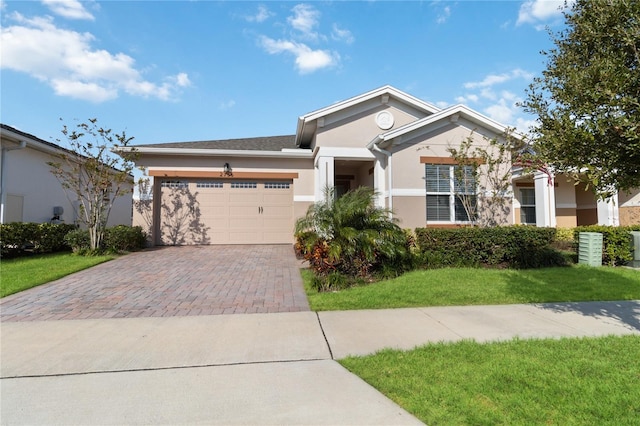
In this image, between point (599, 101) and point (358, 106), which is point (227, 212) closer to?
point (358, 106)

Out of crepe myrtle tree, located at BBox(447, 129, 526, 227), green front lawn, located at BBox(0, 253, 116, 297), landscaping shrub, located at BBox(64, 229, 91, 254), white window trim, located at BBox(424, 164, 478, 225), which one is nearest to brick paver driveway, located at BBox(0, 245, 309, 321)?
green front lawn, located at BBox(0, 253, 116, 297)

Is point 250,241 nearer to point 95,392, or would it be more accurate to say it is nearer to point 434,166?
point 434,166

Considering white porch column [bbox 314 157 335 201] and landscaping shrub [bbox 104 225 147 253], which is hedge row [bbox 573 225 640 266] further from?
landscaping shrub [bbox 104 225 147 253]

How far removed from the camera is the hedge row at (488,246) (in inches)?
372

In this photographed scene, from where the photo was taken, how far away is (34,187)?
13445 mm

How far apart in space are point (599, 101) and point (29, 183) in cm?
1694

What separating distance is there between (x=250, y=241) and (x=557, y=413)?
1311 centimetres

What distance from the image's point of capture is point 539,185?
12820 mm

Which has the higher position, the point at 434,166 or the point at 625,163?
the point at 434,166

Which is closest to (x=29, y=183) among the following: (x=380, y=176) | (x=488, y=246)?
(x=380, y=176)

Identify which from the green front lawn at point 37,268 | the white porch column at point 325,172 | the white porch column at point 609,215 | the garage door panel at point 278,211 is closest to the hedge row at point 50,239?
the green front lawn at point 37,268

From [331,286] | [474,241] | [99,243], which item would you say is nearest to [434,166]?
[474,241]

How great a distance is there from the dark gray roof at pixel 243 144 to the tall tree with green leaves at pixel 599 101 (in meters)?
12.1

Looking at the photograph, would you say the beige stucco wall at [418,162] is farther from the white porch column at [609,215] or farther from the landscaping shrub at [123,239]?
the landscaping shrub at [123,239]
